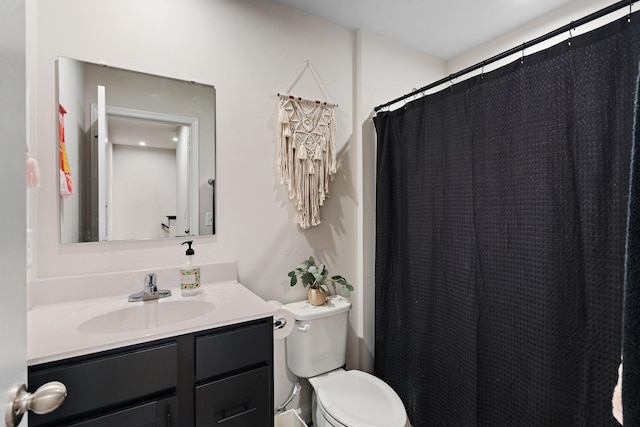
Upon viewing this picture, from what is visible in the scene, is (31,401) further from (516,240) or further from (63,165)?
(516,240)

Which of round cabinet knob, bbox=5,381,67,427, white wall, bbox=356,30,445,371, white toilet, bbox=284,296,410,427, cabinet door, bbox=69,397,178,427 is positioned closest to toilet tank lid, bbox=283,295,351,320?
white toilet, bbox=284,296,410,427

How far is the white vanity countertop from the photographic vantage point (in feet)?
2.86

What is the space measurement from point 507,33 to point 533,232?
1.59m

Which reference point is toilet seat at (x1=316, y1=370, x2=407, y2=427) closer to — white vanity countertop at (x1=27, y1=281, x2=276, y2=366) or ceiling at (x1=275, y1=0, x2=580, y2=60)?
white vanity countertop at (x1=27, y1=281, x2=276, y2=366)

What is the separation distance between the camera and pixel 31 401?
1.76ft

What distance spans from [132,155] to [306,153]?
2.84 ft

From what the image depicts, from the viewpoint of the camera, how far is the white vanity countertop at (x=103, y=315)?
87 cm

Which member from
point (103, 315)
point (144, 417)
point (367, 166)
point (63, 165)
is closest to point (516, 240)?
point (367, 166)

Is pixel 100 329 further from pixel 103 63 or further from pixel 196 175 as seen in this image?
pixel 103 63

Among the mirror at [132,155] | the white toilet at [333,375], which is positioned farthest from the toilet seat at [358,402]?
the mirror at [132,155]

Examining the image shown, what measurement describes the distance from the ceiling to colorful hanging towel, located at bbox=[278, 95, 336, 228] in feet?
1.79

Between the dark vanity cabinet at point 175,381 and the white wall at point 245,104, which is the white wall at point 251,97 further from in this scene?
the dark vanity cabinet at point 175,381

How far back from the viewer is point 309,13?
6.11 ft

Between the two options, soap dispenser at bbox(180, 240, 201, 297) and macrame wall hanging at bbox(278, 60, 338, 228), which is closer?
soap dispenser at bbox(180, 240, 201, 297)
